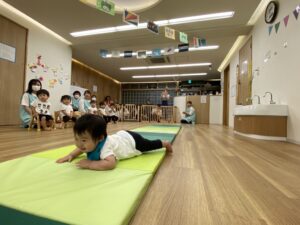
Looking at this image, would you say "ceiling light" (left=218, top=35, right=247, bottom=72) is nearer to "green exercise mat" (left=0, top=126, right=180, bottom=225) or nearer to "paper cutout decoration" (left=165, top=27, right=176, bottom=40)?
"paper cutout decoration" (left=165, top=27, right=176, bottom=40)

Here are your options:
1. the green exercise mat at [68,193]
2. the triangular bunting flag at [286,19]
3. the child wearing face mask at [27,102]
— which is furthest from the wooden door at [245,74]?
the child wearing face mask at [27,102]

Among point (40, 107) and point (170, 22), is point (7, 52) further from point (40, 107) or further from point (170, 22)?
point (170, 22)

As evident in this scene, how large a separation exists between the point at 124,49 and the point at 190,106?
3.98m

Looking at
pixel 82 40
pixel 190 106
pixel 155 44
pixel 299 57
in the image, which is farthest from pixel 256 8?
pixel 190 106

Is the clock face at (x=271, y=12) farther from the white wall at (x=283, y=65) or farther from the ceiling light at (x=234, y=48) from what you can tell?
the ceiling light at (x=234, y=48)

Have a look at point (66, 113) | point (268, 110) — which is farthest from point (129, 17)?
point (268, 110)

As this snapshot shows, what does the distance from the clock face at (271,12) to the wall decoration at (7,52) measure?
202 inches

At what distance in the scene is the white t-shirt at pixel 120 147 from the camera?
42.3 inches

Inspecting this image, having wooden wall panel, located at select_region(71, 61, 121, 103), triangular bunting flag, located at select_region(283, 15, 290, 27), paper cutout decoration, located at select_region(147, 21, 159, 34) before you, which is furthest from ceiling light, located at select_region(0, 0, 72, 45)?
triangular bunting flag, located at select_region(283, 15, 290, 27)

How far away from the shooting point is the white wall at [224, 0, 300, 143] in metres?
2.54

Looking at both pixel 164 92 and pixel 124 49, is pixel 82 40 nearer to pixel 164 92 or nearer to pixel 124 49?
pixel 124 49

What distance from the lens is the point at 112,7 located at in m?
2.87

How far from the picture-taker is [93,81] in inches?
347

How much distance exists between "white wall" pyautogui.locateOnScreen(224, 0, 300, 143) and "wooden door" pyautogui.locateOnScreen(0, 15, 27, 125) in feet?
16.9
